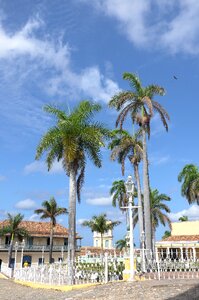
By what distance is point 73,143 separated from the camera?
1906 cm

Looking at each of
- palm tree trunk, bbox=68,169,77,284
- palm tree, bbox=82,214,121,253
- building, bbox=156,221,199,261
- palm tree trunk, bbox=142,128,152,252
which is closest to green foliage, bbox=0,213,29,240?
palm tree, bbox=82,214,121,253

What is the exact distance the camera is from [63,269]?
15.7 m

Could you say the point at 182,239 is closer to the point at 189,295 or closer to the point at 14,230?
the point at 14,230

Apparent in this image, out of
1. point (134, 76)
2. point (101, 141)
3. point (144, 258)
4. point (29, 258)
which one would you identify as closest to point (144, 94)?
point (134, 76)

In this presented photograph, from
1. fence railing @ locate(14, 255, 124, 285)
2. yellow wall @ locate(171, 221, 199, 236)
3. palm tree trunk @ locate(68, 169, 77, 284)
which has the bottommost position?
A: fence railing @ locate(14, 255, 124, 285)

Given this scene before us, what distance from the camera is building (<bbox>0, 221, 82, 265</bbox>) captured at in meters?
50.1

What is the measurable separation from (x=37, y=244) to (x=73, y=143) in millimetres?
37806

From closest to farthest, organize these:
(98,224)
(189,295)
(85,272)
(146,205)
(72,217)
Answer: (189,295), (85,272), (72,217), (146,205), (98,224)

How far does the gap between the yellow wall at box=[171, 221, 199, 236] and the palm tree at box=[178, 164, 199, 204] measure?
4.35m

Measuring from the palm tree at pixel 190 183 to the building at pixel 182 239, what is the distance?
442 cm

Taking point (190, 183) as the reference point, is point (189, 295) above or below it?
below

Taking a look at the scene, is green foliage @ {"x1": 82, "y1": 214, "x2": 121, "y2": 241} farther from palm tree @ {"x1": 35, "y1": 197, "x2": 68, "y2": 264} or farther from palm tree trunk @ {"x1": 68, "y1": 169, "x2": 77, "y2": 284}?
palm tree trunk @ {"x1": 68, "y1": 169, "x2": 77, "y2": 284}

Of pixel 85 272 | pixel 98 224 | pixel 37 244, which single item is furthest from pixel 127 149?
pixel 37 244

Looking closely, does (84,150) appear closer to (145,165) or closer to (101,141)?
(101,141)
